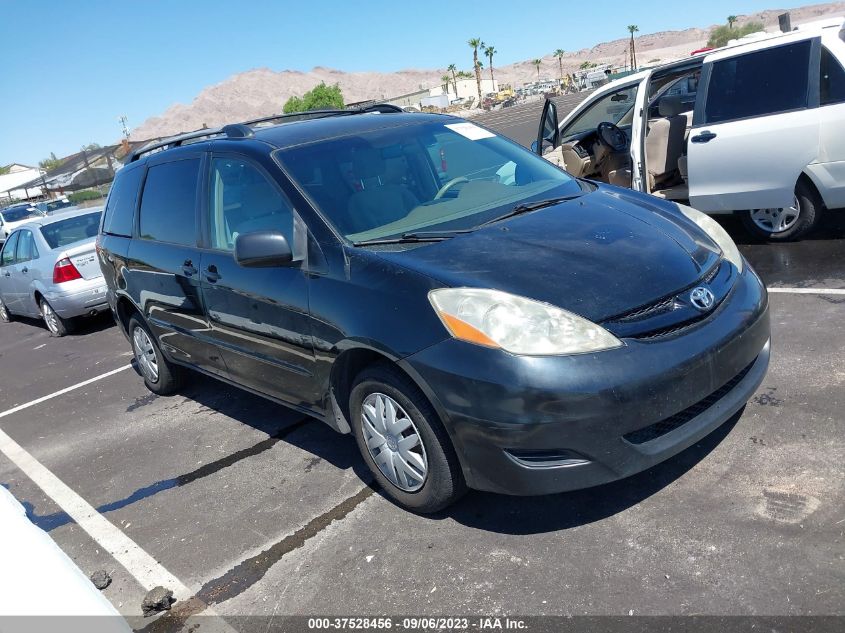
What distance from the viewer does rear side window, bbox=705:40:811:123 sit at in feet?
18.8

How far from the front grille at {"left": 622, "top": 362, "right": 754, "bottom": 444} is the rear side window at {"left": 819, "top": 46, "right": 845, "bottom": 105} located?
366cm

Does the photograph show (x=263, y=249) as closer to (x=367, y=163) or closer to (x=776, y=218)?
(x=367, y=163)

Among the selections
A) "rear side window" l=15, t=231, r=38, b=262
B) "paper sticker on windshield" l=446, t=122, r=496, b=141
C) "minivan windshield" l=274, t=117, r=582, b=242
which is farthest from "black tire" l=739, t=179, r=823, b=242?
"rear side window" l=15, t=231, r=38, b=262

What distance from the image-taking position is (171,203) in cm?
477

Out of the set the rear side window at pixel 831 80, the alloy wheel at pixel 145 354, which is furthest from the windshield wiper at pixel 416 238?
Answer: the rear side window at pixel 831 80

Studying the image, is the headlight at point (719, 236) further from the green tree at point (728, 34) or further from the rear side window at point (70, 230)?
the green tree at point (728, 34)

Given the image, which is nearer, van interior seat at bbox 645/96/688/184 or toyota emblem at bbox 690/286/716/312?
toyota emblem at bbox 690/286/716/312

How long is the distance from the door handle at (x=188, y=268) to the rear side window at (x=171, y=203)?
0.12 metres

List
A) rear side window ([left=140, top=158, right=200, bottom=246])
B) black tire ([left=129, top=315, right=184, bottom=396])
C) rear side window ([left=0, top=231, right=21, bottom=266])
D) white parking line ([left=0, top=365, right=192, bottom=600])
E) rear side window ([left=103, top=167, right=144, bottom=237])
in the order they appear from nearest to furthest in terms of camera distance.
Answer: white parking line ([left=0, top=365, right=192, bottom=600]), rear side window ([left=140, top=158, right=200, bottom=246]), rear side window ([left=103, top=167, right=144, bottom=237]), black tire ([left=129, top=315, right=184, bottom=396]), rear side window ([left=0, top=231, right=21, bottom=266])

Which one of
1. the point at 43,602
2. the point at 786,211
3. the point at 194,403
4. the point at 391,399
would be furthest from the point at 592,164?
the point at 43,602

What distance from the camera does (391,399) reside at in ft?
10.2

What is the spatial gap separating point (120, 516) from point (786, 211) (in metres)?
5.85

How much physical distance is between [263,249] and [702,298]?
205 cm

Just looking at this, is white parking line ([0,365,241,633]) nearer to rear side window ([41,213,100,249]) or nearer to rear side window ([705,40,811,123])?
rear side window ([41,213,100,249])
